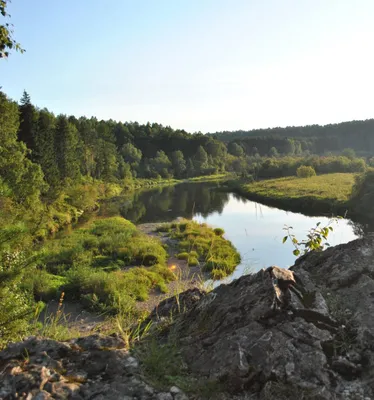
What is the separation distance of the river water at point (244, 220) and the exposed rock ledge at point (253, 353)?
13.8 meters

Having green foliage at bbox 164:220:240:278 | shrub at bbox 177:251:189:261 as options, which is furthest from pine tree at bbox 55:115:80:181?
shrub at bbox 177:251:189:261

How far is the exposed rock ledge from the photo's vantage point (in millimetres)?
2400

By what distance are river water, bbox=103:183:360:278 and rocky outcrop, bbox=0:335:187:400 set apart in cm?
1449

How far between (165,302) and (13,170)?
27.4 meters

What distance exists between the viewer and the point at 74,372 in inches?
104

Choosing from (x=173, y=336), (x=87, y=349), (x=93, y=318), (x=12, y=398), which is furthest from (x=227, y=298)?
(x=93, y=318)

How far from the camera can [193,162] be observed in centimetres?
13075

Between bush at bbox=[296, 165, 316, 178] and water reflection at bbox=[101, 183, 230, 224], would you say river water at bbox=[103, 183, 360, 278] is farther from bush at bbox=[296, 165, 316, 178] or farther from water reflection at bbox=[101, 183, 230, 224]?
bush at bbox=[296, 165, 316, 178]

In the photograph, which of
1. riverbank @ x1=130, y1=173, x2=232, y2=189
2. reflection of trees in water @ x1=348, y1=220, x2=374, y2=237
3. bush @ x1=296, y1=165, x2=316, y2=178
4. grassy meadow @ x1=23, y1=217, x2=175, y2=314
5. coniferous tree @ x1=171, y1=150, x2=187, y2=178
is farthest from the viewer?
coniferous tree @ x1=171, y1=150, x2=187, y2=178

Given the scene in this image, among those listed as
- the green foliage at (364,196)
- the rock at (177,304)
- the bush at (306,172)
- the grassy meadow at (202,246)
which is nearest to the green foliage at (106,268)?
the grassy meadow at (202,246)

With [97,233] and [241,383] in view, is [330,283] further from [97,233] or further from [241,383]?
[97,233]

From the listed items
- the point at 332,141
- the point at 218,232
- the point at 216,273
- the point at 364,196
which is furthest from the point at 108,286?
the point at 332,141

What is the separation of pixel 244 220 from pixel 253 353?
40.1m

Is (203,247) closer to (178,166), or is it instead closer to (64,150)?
(64,150)
